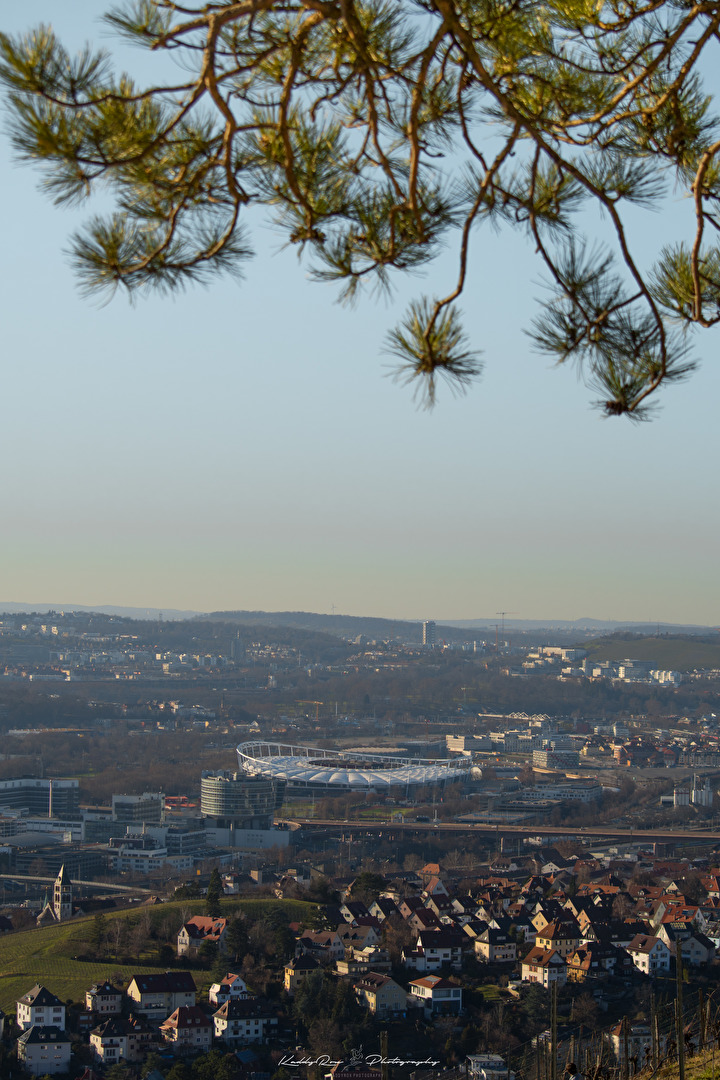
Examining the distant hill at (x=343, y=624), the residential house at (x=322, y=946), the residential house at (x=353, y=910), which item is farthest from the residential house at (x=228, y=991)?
the distant hill at (x=343, y=624)

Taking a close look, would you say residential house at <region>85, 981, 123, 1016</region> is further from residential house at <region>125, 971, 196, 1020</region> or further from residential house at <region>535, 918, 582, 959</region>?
residential house at <region>535, 918, 582, 959</region>

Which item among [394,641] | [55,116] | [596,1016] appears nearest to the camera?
[55,116]

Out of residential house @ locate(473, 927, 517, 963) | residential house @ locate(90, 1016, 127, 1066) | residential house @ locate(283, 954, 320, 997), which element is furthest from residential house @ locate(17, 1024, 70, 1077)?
residential house @ locate(473, 927, 517, 963)

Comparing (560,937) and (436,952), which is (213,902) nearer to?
(436,952)

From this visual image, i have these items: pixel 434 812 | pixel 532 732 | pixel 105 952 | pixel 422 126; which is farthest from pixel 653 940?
pixel 532 732

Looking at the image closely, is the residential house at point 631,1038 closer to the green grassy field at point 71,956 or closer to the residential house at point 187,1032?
the residential house at point 187,1032

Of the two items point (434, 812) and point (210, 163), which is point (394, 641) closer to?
point (434, 812)

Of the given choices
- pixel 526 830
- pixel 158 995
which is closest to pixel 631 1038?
pixel 158 995

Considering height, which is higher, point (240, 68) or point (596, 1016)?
point (240, 68)
